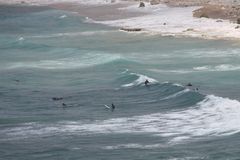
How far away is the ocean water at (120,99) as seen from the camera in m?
34.8

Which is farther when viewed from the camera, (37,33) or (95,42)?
(37,33)

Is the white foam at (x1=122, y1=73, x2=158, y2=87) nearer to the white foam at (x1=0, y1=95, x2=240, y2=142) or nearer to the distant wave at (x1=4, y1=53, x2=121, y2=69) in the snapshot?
the white foam at (x1=0, y1=95, x2=240, y2=142)

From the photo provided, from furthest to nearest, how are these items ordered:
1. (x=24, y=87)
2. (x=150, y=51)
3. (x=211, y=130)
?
1. (x=150, y=51)
2. (x=24, y=87)
3. (x=211, y=130)

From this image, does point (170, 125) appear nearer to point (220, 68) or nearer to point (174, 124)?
point (174, 124)

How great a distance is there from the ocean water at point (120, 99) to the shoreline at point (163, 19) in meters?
3.08

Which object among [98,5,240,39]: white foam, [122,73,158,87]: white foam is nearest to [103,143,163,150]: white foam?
[122,73,158,87]: white foam

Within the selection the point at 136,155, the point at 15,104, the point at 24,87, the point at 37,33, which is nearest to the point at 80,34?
the point at 37,33

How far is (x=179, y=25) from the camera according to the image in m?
87.5

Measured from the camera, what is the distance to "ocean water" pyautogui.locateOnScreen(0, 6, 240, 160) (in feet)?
114

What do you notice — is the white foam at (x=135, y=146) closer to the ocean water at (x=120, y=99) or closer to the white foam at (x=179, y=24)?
the ocean water at (x=120, y=99)

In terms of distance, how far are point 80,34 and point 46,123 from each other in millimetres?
51978

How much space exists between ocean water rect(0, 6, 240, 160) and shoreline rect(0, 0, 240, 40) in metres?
3.08

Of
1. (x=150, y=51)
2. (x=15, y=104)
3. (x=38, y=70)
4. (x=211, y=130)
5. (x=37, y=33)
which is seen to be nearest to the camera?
(x=211, y=130)

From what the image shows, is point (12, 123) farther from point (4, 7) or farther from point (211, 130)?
point (4, 7)
